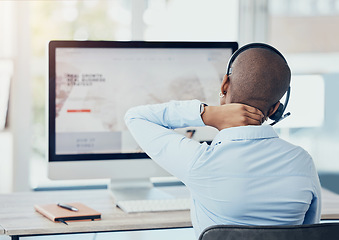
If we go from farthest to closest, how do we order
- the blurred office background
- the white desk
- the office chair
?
the blurred office background
the white desk
the office chair

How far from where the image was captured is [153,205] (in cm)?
185

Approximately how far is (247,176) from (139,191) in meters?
0.95

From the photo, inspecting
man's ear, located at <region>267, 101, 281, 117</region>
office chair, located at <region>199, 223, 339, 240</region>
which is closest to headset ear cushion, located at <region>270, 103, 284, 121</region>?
man's ear, located at <region>267, 101, 281, 117</region>

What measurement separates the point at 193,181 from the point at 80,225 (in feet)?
1.71

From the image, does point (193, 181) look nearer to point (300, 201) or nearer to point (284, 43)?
point (300, 201)

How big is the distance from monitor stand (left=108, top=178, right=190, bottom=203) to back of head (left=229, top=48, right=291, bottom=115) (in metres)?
0.80

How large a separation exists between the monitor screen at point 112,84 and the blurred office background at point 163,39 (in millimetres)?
1562

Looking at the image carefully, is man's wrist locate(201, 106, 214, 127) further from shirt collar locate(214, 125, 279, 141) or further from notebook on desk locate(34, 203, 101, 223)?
notebook on desk locate(34, 203, 101, 223)

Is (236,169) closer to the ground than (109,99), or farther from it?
closer to the ground

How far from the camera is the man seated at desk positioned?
1217mm

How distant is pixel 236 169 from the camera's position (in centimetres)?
121

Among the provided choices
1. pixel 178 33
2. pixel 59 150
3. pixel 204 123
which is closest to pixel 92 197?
pixel 59 150

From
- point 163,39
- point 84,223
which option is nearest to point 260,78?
point 84,223

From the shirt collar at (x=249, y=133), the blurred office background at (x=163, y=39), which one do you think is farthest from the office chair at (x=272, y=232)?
the blurred office background at (x=163, y=39)
